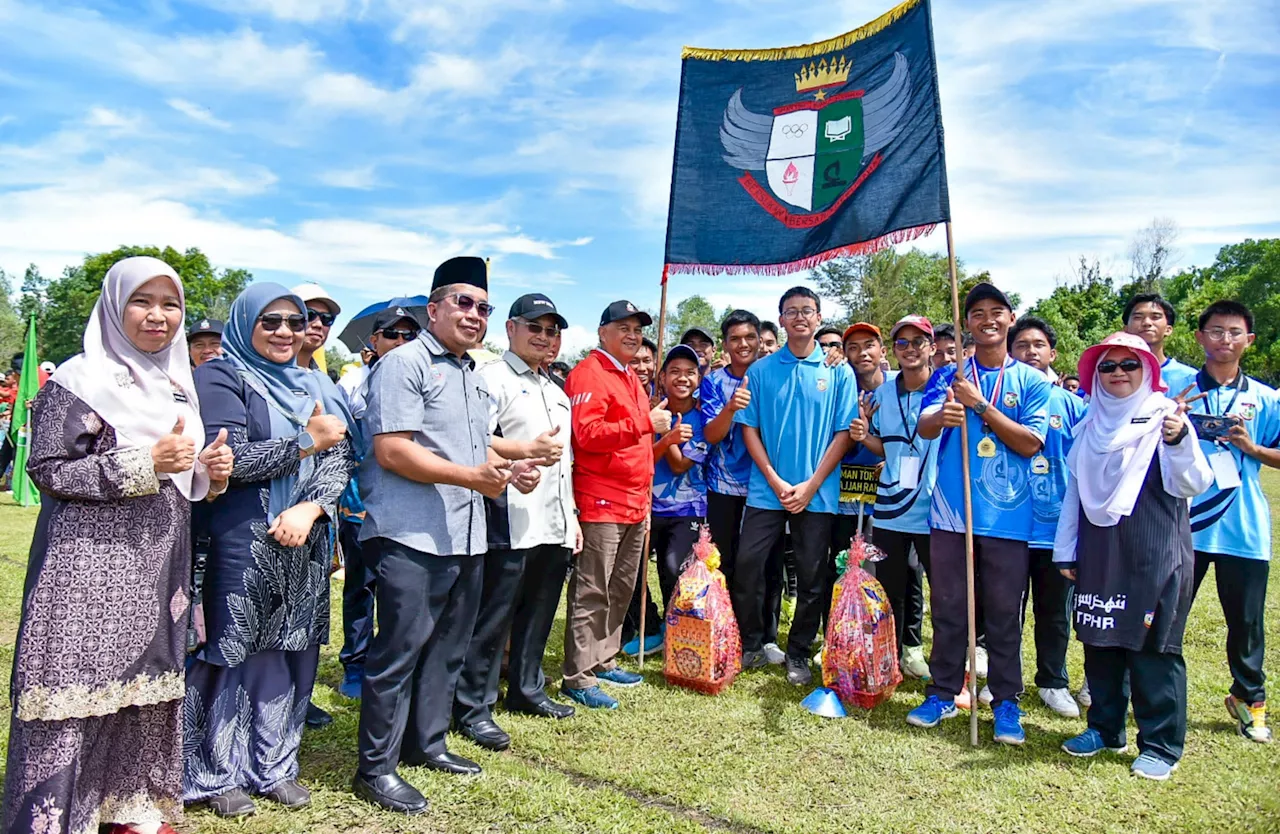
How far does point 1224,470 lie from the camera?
4.28 meters

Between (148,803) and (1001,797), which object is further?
(1001,797)

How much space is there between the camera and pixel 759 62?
5113 millimetres

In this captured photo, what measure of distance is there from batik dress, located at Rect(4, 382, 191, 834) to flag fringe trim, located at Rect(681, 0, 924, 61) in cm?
410

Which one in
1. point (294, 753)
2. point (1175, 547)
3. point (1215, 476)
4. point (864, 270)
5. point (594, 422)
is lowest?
point (294, 753)

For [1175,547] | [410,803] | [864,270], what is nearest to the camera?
[410,803]

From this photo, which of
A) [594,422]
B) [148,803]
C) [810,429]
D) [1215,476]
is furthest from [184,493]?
[1215,476]

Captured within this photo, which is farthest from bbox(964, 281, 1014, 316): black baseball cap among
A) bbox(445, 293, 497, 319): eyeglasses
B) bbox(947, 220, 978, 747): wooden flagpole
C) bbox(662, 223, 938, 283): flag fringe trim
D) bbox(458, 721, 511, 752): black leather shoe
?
bbox(458, 721, 511, 752): black leather shoe

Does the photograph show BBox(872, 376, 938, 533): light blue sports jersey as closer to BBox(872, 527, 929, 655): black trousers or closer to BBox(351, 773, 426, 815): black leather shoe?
BBox(872, 527, 929, 655): black trousers

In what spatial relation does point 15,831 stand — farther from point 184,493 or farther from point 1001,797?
point 1001,797

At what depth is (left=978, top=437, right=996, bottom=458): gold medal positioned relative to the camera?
14.2ft

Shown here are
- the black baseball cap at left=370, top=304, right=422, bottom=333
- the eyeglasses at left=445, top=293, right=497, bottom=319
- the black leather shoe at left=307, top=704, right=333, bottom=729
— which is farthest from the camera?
the black baseball cap at left=370, top=304, right=422, bottom=333

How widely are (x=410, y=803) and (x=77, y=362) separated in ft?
6.64

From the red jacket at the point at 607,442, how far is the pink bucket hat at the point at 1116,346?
7.74 ft

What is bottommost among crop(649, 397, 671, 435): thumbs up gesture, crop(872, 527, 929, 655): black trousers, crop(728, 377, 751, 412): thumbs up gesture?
crop(872, 527, 929, 655): black trousers
